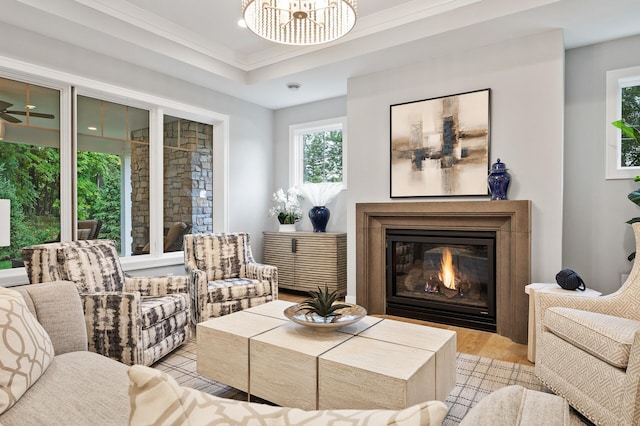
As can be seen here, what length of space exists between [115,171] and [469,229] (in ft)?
11.7

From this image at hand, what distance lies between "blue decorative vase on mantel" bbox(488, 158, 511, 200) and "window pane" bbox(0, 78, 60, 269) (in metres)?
3.85

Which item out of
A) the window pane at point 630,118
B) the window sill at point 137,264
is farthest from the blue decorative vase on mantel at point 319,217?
the window pane at point 630,118

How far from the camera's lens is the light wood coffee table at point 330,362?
1.67m

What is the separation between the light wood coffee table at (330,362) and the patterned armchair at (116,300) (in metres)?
0.60

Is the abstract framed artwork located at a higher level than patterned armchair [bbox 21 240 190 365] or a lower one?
higher

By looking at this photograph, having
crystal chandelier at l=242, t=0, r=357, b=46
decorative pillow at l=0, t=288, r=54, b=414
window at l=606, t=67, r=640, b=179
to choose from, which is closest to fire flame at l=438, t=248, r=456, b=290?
window at l=606, t=67, r=640, b=179

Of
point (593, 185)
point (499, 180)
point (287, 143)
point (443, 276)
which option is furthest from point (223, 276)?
point (593, 185)

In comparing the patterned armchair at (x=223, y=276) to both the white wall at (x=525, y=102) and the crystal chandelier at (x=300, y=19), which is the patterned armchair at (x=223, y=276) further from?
the crystal chandelier at (x=300, y=19)

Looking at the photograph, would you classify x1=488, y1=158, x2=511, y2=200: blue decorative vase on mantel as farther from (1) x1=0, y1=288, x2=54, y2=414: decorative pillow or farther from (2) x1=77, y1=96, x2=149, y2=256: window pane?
(2) x1=77, y1=96, x2=149, y2=256: window pane

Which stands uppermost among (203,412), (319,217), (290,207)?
(290,207)

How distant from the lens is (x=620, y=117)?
3.37 m

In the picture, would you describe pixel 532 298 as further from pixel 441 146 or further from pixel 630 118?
pixel 630 118

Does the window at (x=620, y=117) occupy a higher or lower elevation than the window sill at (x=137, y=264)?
higher

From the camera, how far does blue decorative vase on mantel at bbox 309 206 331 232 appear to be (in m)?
5.00
